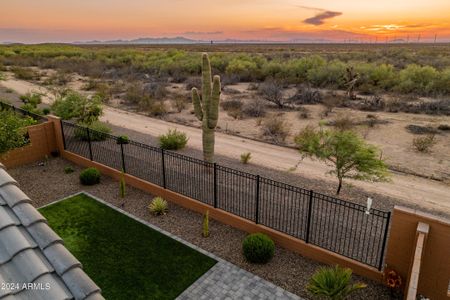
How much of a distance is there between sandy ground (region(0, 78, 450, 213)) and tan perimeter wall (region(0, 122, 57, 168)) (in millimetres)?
6728

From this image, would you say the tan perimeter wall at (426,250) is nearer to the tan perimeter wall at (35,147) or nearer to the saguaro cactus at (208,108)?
the saguaro cactus at (208,108)

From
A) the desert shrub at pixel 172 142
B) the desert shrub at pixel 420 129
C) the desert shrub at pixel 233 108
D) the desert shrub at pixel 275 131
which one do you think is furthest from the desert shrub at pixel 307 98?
the desert shrub at pixel 172 142

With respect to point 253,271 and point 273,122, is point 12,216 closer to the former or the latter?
point 253,271

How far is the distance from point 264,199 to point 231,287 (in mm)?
4668

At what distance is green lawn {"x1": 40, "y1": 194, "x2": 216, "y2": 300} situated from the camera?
310 inches

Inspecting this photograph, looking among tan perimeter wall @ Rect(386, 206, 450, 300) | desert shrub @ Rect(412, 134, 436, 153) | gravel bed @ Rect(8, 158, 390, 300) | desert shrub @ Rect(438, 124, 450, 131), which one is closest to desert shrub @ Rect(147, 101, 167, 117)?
gravel bed @ Rect(8, 158, 390, 300)

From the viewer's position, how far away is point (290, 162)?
1675cm

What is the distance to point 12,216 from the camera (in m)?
3.56

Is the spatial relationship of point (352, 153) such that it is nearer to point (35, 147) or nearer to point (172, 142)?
point (172, 142)

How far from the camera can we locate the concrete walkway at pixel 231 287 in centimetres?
754

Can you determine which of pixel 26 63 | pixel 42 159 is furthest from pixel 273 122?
pixel 26 63

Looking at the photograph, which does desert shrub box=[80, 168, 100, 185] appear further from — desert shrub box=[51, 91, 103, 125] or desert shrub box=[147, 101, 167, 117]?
desert shrub box=[147, 101, 167, 117]

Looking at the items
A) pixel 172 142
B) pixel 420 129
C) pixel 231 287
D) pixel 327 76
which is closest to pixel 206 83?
pixel 172 142

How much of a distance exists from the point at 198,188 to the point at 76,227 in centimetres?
453
